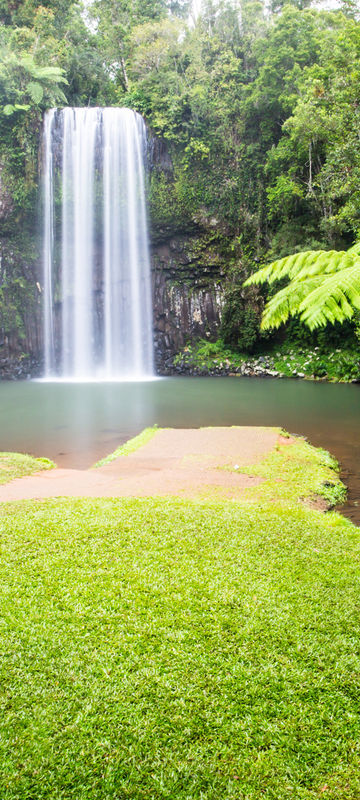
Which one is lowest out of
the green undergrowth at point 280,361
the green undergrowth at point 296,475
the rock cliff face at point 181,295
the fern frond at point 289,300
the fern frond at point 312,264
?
the green undergrowth at point 296,475

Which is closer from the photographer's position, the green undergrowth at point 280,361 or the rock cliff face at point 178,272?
the green undergrowth at point 280,361

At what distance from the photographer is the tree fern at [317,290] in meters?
2.94

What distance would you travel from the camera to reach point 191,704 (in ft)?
7.07

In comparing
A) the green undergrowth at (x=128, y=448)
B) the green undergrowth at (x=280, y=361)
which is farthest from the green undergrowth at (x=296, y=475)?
the green undergrowth at (x=280, y=361)

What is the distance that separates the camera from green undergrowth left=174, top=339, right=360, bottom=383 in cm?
2091

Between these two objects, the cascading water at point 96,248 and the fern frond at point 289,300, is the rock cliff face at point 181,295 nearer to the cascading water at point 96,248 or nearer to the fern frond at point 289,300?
the cascading water at point 96,248

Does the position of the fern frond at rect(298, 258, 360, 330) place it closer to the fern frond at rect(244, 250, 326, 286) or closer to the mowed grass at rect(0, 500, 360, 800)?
the fern frond at rect(244, 250, 326, 286)

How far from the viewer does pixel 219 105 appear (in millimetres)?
25516

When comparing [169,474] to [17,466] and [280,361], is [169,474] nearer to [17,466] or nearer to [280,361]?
[17,466]

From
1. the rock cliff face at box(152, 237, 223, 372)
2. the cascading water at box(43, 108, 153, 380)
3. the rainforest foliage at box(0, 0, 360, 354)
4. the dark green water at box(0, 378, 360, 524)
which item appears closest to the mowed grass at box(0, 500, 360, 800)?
the dark green water at box(0, 378, 360, 524)

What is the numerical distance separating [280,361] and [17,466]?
18116 mm

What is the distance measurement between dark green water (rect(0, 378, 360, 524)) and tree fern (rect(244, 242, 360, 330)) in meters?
2.92

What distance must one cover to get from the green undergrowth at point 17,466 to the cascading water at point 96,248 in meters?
17.2

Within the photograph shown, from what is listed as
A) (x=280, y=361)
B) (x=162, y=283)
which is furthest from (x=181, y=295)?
(x=280, y=361)
